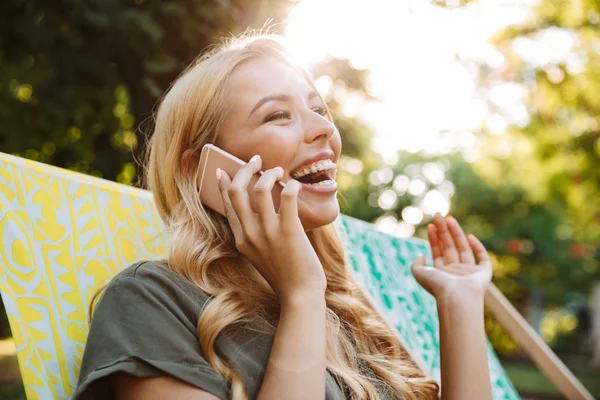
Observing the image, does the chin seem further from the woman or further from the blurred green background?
the blurred green background

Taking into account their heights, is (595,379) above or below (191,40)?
below

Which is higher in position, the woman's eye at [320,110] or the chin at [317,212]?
the woman's eye at [320,110]

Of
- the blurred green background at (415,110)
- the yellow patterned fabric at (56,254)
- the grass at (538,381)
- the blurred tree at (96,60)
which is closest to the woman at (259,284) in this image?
the yellow patterned fabric at (56,254)

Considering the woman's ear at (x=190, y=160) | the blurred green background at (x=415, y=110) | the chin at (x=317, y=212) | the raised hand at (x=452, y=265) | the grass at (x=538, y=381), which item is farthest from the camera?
the grass at (x=538, y=381)

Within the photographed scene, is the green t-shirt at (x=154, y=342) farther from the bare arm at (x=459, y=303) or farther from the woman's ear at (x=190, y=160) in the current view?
the bare arm at (x=459, y=303)

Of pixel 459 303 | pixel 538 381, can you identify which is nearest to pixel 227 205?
pixel 459 303

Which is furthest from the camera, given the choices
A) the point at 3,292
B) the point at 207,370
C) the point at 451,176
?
the point at 451,176

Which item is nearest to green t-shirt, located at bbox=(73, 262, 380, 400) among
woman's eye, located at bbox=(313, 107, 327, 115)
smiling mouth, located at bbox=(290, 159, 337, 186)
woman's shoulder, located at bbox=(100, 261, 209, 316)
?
woman's shoulder, located at bbox=(100, 261, 209, 316)

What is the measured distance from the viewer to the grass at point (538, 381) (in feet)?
Answer: 41.4

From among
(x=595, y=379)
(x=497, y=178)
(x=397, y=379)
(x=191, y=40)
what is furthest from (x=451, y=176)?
(x=397, y=379)

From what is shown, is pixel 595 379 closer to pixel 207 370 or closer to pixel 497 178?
pixel 497 178

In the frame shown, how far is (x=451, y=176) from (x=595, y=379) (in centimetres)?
992

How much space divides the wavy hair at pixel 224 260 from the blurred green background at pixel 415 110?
2.83 ft

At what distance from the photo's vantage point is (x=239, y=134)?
1921mm
